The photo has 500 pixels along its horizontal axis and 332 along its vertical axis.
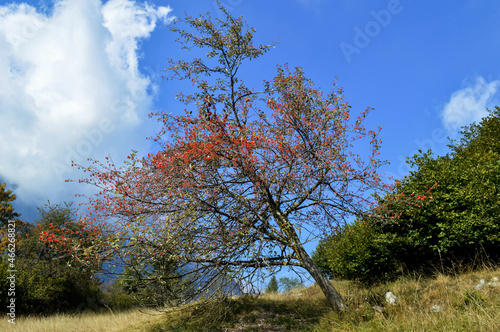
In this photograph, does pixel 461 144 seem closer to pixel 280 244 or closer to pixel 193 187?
pixel 280 244

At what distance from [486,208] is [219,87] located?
10.6 m

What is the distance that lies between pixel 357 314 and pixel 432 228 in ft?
19.7

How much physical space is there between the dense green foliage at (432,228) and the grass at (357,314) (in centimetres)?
147

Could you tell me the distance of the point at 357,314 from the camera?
809cm

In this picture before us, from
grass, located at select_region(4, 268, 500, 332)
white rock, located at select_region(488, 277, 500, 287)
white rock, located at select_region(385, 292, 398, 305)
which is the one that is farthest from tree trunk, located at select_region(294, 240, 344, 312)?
white rock, located at select_region(488, 277, 500, 287)

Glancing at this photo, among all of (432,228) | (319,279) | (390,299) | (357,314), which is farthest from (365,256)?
(357,314)

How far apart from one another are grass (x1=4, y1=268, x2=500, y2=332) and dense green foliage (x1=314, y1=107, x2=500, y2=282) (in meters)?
1.47

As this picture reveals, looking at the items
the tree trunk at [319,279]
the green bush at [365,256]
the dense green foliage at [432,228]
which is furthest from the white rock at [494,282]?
the tree trunk at [319,279]

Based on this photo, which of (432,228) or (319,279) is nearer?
(319,279)

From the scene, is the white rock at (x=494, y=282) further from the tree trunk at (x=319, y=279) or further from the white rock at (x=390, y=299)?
the tree trunk at (x=319, y=279)

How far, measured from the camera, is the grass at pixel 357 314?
6.14 m

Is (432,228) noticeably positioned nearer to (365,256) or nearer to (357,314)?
(365,256)

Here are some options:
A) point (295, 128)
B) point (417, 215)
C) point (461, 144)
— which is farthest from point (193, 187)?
point (461, 144)

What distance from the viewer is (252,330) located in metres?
8.78
